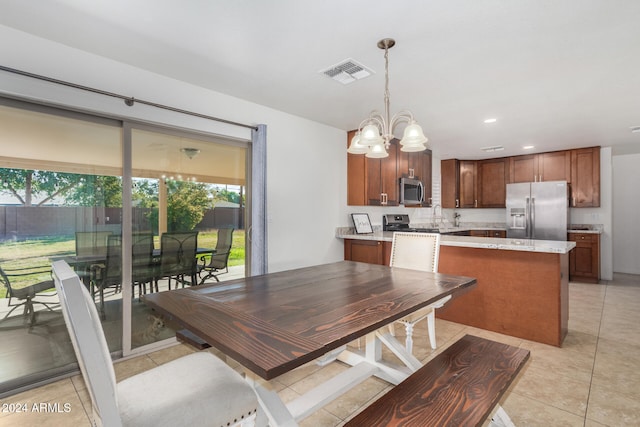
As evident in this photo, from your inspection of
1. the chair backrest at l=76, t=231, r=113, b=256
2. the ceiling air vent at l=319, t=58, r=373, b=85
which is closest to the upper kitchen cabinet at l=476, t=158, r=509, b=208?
the ceiling air vent at l=319, t=58, r=373, b=85

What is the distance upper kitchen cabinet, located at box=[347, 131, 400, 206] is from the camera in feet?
14.0

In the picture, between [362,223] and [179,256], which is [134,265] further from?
[362,223]

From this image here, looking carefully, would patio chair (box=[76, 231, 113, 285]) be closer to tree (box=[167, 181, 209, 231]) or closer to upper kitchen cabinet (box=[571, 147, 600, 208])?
tree (box=[167, 181, 209, 231])

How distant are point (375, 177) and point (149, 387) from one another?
3.57m

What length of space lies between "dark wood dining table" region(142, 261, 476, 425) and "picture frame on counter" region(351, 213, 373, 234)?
207 cm

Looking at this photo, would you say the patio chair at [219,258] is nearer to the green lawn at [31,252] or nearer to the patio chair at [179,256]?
the patio chair at [179,256]

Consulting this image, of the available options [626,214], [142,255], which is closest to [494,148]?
[626,214]

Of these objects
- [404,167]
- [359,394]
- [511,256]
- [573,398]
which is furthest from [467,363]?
[404,167]

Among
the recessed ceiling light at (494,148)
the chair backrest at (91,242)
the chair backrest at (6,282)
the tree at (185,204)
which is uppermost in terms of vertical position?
the recessed ceiling light at (494,148)

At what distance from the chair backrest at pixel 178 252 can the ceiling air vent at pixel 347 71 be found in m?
1.85

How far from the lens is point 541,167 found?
573 cm

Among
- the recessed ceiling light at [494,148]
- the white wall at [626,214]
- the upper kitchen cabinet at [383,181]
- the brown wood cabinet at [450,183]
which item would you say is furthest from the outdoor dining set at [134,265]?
the white wall at [626,214]

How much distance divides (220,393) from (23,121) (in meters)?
2.25

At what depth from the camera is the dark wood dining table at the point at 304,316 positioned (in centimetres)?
106
